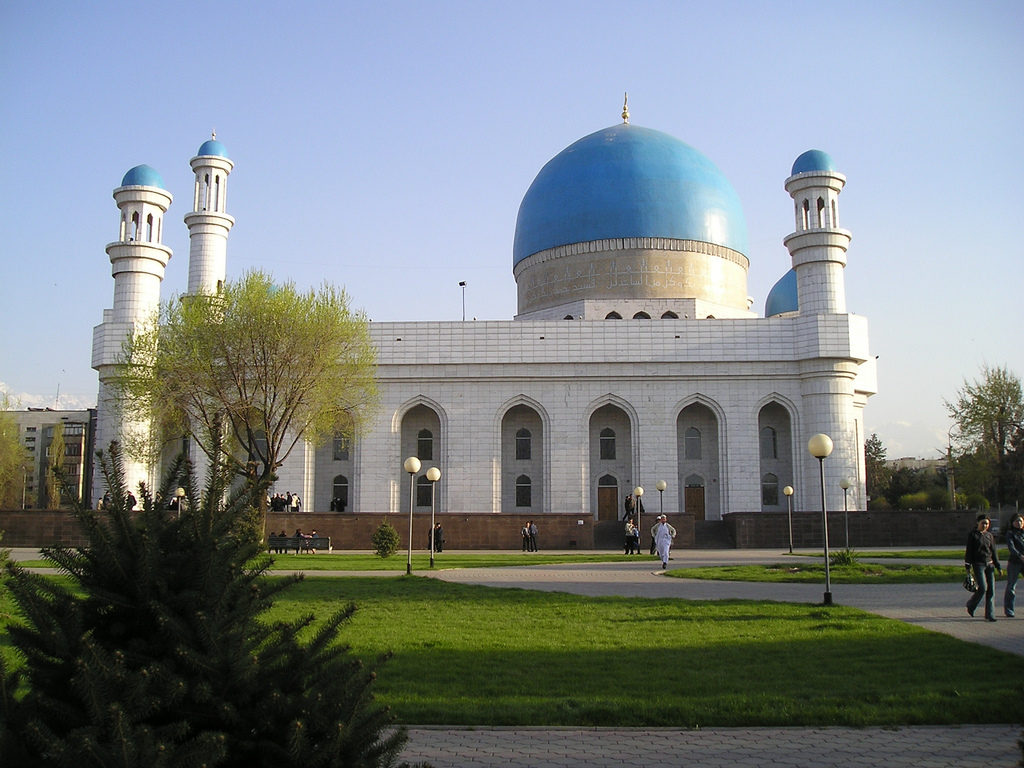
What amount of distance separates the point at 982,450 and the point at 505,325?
2299 cm

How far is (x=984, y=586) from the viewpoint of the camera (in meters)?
11.1

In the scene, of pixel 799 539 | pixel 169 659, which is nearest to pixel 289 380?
pixel 799 539

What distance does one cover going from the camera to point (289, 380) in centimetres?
2673

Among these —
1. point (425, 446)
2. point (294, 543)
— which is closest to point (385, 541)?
point (294, 543)

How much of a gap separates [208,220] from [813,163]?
24.4 meters

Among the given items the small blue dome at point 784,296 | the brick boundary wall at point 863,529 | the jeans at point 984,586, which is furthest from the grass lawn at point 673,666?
the small blue dome at point 784,296

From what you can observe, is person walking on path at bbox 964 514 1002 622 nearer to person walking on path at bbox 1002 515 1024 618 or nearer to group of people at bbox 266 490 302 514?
person walking on path at bbox 1002 515 1024 618

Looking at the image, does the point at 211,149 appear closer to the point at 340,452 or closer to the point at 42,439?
the point at 340,452

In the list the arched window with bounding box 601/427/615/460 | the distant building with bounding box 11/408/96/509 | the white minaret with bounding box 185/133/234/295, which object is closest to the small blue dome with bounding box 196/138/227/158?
the white minaret with bounding box 185/133/234/295

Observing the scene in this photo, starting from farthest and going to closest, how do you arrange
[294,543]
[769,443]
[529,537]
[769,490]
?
[769,443] < [769,490] < [529,537] < [294,543]

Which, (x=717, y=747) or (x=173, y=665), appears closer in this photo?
(x=173, y=665)

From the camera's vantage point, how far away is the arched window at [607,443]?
3819 cm

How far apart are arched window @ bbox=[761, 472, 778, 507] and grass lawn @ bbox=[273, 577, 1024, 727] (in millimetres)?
25693

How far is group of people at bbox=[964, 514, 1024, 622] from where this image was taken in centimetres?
1100
